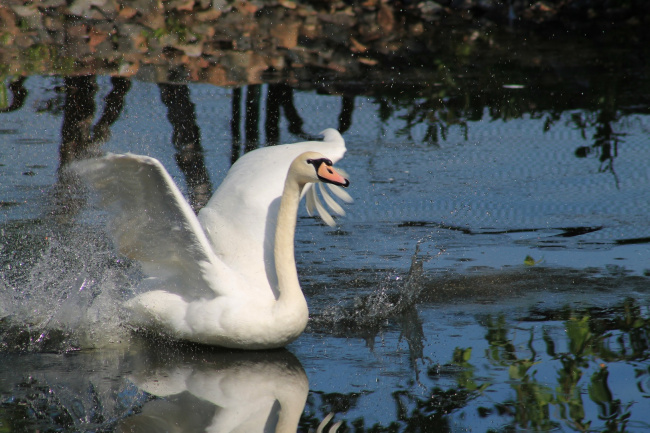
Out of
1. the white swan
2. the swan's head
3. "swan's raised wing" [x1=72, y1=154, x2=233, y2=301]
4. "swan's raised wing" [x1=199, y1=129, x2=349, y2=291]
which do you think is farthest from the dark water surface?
the swan's head

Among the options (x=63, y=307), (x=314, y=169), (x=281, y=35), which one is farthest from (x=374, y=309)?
(x=281, y=35)

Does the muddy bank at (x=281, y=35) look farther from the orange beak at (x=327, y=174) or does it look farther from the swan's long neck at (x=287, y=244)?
the orange beak at (x=327, y=174)

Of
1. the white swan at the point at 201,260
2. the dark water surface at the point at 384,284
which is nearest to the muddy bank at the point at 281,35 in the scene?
the dark water surface at the point at 384,284

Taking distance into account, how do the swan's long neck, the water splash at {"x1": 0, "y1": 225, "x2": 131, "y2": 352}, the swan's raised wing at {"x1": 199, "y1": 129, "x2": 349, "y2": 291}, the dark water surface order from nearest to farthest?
the dark water surface < the swan's long neck < the water splash at {"x1": 0, "y1": 225, "x2": 131, "y2": 352} < the swan's raised wing at {"x1": 199, "y1": 129, "x2": 349, "y2": 291}

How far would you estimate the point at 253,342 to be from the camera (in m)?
5.15

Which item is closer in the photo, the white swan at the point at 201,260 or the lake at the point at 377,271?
the lake at the point at 377,271

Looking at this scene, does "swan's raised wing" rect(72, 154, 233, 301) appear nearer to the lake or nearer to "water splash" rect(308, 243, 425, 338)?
the lake

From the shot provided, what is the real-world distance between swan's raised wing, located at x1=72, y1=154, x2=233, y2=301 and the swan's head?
0.70 m

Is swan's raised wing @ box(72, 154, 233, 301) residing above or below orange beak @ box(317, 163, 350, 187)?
below

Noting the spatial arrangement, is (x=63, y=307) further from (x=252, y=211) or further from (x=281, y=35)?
(x=281, y=35)

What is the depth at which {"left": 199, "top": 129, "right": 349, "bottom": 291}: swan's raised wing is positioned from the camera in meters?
5.57

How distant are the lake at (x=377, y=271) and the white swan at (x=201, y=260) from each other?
0.18 m

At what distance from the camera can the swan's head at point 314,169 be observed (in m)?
5.25

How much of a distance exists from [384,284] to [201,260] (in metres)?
1.62
